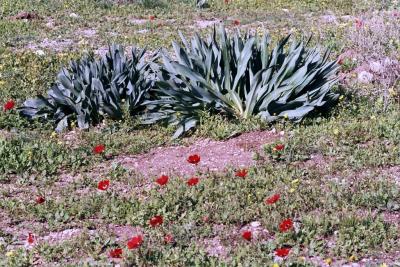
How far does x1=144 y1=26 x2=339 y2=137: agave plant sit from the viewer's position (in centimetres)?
661

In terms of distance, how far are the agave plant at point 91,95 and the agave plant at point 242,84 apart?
1.03 ft

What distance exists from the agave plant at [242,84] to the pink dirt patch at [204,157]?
0.27 m

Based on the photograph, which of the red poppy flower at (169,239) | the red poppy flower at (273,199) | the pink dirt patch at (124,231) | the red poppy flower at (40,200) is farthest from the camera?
the red poppy flower at (40,200)

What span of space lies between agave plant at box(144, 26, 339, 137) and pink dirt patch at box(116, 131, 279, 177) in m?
0.27

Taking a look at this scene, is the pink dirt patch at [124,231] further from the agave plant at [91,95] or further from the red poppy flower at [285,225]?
the agave plant at [91,95]

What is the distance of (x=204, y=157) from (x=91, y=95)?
1642mm

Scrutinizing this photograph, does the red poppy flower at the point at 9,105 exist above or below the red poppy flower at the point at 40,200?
above

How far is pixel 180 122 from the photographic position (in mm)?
6672

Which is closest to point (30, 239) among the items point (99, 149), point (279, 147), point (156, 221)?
point (156, 221)

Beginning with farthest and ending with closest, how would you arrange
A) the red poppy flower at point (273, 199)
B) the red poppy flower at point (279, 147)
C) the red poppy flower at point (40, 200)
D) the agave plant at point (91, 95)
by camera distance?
the agave plant at point (91, 95)
the red poppy flower at point (279, 147)
the red poppy flower at point (40, 200)
the red poppy flower at point (273, 199)

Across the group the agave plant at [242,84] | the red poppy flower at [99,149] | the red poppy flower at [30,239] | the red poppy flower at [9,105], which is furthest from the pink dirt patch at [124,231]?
the red poppy flower at [9,105]

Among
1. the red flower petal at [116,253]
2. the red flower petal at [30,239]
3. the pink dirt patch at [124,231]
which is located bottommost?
the pink dirt patch at [124,231]

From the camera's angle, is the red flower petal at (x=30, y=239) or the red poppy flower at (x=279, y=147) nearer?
the red flower petal at (x=30, y=239)

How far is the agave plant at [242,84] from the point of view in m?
6.61
